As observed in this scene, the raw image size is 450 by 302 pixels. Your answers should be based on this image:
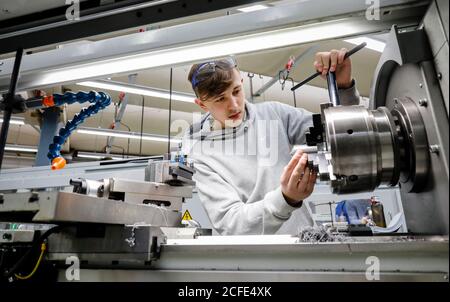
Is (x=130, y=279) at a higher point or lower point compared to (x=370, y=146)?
lower

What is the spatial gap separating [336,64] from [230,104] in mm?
617

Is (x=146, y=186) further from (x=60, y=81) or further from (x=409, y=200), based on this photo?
(x=409, y=200)

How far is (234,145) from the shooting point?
1493 mm

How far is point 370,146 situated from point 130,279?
63 centimetres

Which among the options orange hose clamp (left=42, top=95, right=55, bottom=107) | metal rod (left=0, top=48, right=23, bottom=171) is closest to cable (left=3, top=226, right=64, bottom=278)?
metal rod (left=0, top=48, right=23, bottom=171)

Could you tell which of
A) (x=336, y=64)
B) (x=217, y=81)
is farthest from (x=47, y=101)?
(x=336, y=64)

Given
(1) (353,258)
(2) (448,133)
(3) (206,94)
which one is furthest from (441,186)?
(3) (206,94)

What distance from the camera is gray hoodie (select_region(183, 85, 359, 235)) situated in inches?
49.6

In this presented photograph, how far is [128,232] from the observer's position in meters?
0.63

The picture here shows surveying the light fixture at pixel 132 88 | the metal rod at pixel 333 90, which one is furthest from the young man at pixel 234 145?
the light fixture at pixel 132 88

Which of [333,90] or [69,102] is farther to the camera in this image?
[69,102]

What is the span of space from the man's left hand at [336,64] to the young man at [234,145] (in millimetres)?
421

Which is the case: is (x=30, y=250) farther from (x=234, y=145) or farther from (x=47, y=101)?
(x=234, y=145)
